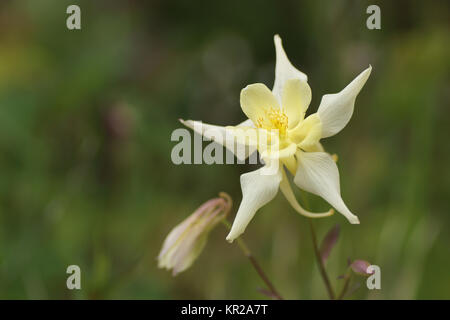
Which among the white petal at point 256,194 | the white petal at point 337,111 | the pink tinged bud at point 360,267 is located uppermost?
the white petal at point 337,111

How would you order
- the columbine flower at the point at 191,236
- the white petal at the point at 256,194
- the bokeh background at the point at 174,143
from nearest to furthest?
the white petal at the point at 256,194, the columbine flower at the point at 191,236, the bokeh background at the point at 174,143

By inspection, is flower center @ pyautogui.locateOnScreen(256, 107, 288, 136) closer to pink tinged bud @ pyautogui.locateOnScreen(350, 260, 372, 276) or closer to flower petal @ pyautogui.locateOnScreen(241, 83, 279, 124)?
flower petal @ pyautogui.locateOnScreen(241, 83, 279, 124)

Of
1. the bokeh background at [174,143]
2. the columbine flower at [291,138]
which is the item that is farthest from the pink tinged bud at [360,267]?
the bokeh background at [174,143]

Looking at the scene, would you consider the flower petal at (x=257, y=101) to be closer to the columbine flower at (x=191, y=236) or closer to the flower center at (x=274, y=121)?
the flower center at (x=274, y=121)

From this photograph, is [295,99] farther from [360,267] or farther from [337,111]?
[360,267]

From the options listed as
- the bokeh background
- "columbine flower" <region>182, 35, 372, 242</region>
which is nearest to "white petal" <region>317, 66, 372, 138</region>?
"columbine flower" <region>182, 35, 372, 242</region>
